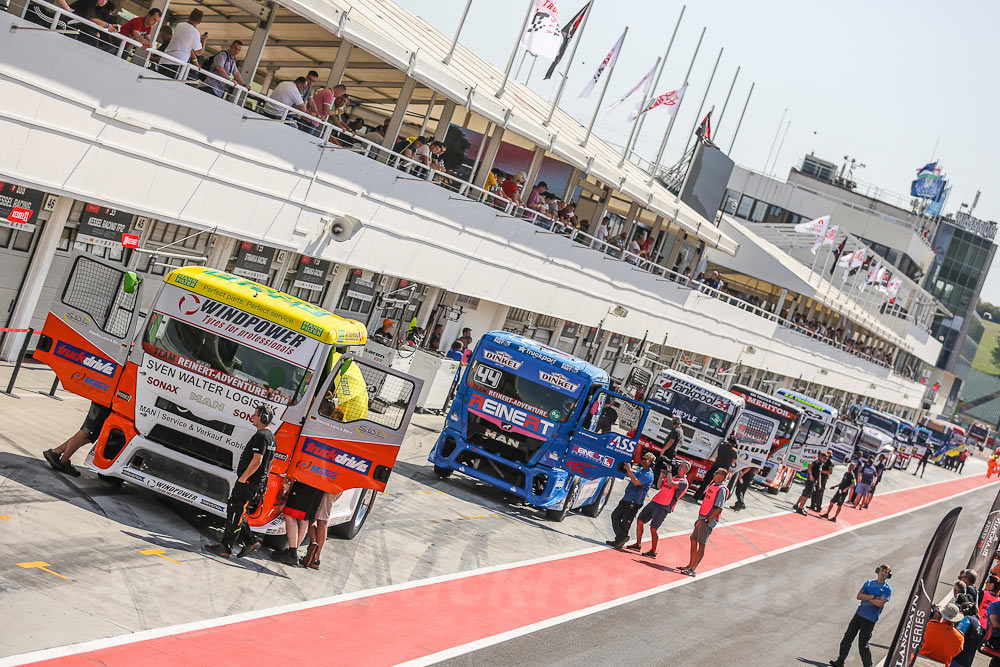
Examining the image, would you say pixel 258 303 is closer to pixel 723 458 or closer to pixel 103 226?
pixel 103 226

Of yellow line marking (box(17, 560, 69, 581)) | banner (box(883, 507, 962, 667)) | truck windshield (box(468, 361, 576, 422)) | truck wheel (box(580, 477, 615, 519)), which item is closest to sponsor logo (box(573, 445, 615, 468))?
truck windshield (box(468, 361, 576, 422))

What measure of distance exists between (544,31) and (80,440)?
58.6 feet

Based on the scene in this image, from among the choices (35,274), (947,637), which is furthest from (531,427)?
(35,274)

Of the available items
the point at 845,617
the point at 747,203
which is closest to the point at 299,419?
the point at 845,617

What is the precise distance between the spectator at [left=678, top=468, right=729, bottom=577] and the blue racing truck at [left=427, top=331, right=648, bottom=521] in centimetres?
171

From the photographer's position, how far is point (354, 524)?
13.6 metres

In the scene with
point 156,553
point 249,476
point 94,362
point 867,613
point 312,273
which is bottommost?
point 156,553

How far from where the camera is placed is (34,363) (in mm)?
17234

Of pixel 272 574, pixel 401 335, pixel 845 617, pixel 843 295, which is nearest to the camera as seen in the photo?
pixel 272 574

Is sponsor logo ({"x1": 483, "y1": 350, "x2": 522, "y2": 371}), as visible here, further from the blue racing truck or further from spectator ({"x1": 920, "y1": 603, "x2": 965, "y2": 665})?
spectator ({"x1": 920, "y1": 603, "x2": 965, "y2": 665})

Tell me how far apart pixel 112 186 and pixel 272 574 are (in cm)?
798

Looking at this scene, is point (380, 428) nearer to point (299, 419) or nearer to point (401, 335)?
point (299, 419)

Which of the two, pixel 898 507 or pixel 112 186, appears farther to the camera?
pixel 898 507

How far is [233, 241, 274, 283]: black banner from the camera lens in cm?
2081
